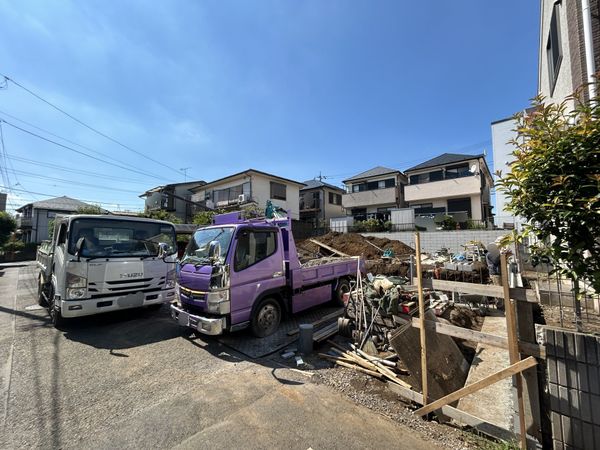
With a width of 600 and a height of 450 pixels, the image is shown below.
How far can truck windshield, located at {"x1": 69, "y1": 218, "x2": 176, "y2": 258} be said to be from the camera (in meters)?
5.19

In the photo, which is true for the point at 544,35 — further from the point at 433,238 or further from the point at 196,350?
the point at 196,350

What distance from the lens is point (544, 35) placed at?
7.94m

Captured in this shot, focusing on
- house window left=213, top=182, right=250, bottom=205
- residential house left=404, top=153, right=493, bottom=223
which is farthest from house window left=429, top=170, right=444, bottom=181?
house window left=213, top=182, right=250, bottom=205

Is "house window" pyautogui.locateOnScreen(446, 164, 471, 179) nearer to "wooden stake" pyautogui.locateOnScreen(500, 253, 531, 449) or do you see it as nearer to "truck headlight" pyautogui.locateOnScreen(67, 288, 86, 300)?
"wooden stake" pyautogui.locateOnScreen(500, 253, 531, 449)

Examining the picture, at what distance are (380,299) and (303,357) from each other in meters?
1.66

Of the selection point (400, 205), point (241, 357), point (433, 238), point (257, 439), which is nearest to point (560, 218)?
point (257, 439)

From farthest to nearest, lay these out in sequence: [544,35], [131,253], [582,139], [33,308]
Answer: [544,35], [33,308], [131,253], [582,139]

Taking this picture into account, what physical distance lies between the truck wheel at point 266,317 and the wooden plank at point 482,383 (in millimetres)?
2936

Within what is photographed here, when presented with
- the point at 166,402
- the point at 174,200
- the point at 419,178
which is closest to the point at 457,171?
the point at 419,178

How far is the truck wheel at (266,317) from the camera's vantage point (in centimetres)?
484

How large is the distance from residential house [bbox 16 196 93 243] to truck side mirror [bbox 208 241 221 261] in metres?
32.0

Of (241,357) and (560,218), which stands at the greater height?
(560,218)

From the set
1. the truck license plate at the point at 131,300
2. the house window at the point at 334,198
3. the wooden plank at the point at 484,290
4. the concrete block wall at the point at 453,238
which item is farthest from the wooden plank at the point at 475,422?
the house window at the point at 334,198

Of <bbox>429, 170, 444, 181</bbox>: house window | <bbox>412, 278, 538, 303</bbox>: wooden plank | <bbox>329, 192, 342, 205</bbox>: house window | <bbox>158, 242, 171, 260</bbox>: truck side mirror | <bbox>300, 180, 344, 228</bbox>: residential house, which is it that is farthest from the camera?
<bbox>329, 192, 342, 205</bbox>: house window
